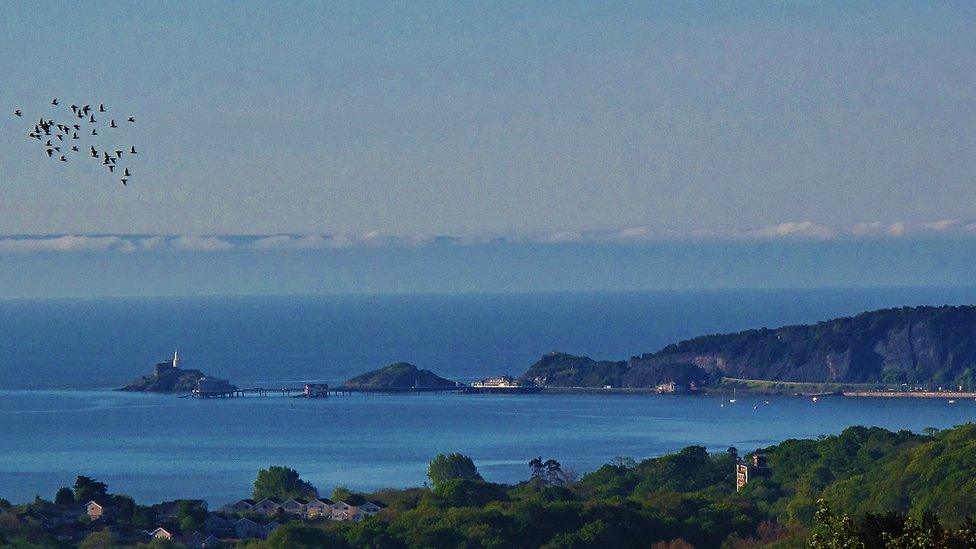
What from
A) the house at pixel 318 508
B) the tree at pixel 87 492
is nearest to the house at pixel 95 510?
the tree at pixel 87 492

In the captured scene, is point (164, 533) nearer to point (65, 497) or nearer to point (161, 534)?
point (161, 534)

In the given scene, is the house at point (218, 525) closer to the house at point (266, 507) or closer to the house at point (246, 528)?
the house at point (246, 528)

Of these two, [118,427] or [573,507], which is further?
[118,427]

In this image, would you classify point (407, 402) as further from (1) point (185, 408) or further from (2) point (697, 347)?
(2) point (697, 347)

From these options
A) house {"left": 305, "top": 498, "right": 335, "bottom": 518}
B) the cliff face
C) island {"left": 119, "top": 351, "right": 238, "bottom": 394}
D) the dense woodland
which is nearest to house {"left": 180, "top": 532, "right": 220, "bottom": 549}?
the dense woodland

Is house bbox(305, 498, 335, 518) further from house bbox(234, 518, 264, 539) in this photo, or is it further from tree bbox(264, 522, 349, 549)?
tree bbox(264, 522, 349, 549)

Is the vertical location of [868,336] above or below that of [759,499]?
above

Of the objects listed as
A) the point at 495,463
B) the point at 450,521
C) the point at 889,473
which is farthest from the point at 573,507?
the point at 495,463
